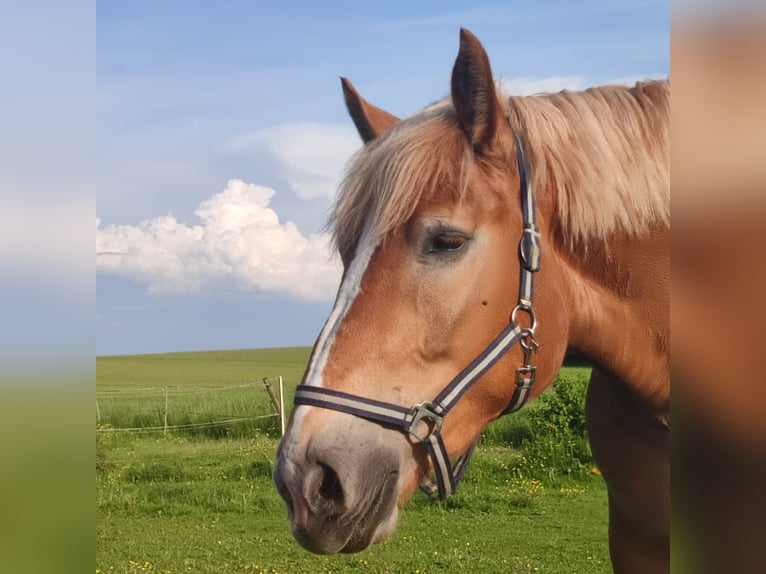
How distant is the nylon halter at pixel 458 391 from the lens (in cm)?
168

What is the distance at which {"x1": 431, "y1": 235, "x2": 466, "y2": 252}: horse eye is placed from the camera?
1.78m

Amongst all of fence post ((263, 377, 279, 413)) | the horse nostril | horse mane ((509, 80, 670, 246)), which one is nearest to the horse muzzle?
the horse nostril

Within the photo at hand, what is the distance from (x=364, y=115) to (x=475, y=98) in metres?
0.55

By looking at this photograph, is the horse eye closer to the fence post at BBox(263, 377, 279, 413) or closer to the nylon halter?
the nylon halter

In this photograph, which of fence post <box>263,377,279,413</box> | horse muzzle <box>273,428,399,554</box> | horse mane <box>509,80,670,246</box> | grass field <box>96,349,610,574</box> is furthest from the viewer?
fence post <box>263,377,279,413</box>

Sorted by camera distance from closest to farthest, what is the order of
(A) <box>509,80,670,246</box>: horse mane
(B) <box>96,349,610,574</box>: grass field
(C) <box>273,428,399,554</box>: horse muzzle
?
(C) <box>273,428,399,554</box>: horse muzzle → (A) <box>509,80,670,246</box>: horse mane → (B) <box>96,349,610,574</box>: grass field

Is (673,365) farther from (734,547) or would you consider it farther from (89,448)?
(89,448)

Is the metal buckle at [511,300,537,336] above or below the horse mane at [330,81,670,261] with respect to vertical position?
below

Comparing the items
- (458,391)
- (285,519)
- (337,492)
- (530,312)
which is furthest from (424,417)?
(285,519)

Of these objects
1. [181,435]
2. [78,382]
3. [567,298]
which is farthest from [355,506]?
[181,435]

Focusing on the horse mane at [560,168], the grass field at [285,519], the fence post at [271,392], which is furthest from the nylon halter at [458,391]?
the fence post at [271,392]

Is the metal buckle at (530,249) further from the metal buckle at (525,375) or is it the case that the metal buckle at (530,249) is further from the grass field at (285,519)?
the grass field at (285,519)

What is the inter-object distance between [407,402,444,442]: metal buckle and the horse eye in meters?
0.39

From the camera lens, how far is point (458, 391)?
1.78 m
